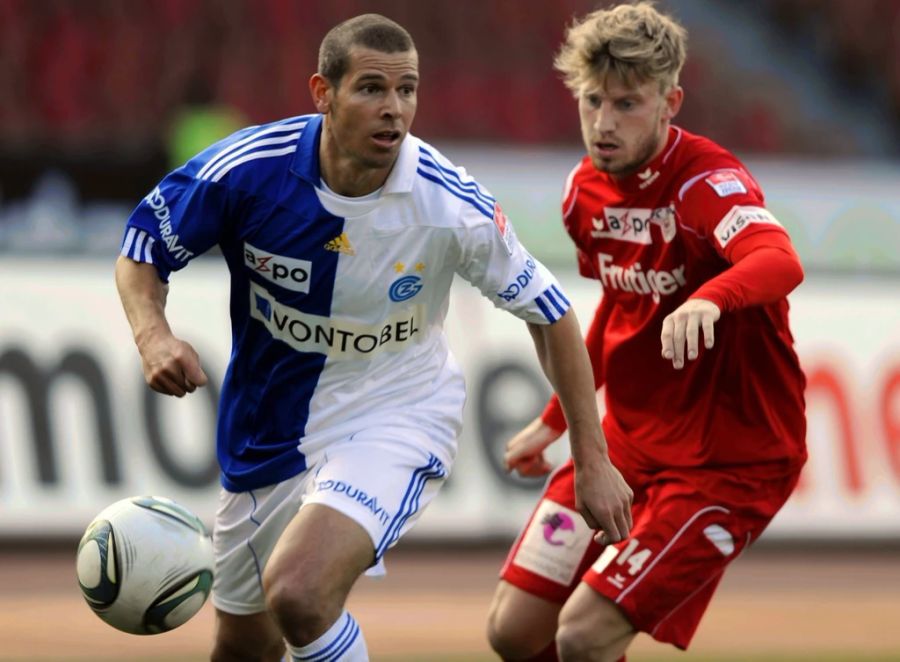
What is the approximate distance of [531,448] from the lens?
19.8 feet

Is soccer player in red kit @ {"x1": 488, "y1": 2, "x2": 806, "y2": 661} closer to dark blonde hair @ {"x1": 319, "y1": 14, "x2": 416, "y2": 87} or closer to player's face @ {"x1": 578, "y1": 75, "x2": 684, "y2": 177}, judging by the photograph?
player's face @ {"x1": 578, "y1": 75, "x2": 684, "y2": 177}

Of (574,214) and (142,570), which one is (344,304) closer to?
(142,570)

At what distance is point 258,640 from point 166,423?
5.09 metres

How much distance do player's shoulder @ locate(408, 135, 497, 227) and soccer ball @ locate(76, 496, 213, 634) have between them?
4.35 feet

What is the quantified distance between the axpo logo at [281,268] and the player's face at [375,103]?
39cm

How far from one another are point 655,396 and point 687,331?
117 cm

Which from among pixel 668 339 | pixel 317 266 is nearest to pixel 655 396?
pixel 668 339

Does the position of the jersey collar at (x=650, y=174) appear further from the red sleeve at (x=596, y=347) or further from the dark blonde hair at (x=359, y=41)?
the dark blonde hair at (x=359, y=41)

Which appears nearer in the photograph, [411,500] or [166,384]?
[166,384]

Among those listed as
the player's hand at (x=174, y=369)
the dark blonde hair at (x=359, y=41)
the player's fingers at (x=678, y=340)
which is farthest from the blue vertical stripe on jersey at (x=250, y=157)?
the player's fingers at (x=678, y=340)

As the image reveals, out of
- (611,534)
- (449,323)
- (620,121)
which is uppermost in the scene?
(620,121)

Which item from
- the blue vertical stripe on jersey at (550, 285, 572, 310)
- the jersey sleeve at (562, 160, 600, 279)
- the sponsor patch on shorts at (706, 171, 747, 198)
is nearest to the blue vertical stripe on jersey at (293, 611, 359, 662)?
the blue vertical stripe on jersey at (550, 285, 572, 310)

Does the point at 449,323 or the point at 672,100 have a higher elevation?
the point at 672,100

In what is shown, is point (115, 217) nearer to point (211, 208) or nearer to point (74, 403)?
point (74, 403)
